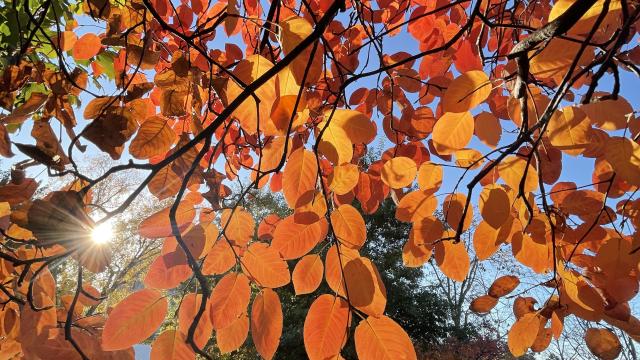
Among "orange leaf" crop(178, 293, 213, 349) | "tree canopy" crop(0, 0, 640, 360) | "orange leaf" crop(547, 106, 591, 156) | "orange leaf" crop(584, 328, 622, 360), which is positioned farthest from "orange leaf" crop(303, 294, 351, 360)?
"orange leaf" crop(584, 328, 622, 360)

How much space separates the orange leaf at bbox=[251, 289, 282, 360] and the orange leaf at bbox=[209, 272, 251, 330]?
41mm

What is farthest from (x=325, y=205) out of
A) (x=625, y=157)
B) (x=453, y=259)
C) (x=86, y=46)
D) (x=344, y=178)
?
(x=86, y=46)

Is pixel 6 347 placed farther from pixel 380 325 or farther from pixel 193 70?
pixel 380 325

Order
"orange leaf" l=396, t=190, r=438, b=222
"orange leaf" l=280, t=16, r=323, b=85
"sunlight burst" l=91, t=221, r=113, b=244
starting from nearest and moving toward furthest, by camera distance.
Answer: "sunlight burst" l=91, t=221, r=113, b=244 → "orange leaf" l=280, t=16, r=323, b=85 → "orange leaf" l=396, t=190, r=438, b=222

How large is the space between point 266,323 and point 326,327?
169 mm

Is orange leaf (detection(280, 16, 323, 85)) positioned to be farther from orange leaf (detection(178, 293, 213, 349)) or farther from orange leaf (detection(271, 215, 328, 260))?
orange leaf (detection(178, 293, 213, 349))

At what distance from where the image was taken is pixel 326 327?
0.88 meters

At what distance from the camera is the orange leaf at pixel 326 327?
0.87 meters

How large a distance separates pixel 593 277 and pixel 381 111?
1.04 metres

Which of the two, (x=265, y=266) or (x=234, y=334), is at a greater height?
(x=265, y=266)

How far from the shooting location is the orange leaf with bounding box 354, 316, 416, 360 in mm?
828

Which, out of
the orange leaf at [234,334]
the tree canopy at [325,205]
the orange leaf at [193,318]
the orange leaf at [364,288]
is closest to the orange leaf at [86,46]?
the tree canopy at [325,205]

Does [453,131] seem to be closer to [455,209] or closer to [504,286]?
[455,209]

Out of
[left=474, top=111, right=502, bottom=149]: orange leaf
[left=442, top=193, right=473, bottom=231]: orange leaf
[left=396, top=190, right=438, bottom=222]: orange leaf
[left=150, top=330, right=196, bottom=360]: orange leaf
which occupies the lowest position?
[left=150, top=330, right=196, bottom=360]: orange leaf
